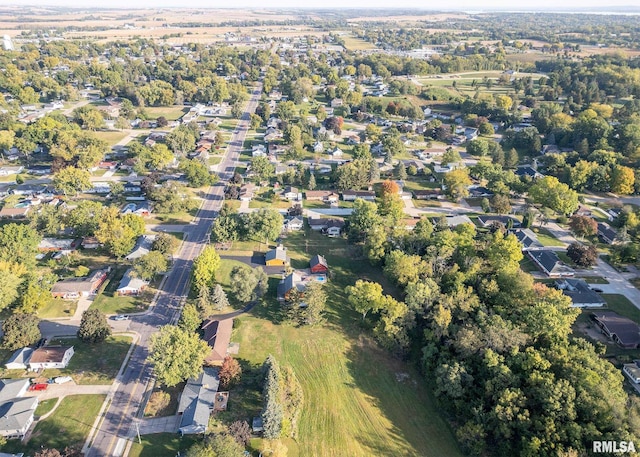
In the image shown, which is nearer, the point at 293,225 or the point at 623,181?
the point at 293,225

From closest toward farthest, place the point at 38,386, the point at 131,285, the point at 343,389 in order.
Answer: the point at 38,386, the point at 343,389, the point at 131,285

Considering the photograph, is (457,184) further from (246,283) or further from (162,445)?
(162,445)

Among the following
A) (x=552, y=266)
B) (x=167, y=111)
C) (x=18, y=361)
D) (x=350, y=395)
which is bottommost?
(x=350, y=395)

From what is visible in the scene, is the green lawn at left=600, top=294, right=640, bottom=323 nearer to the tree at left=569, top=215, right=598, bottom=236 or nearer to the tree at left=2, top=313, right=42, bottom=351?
the tree at left=569, top=215, right=598, bottom=236

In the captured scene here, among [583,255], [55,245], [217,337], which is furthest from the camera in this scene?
[55,245]

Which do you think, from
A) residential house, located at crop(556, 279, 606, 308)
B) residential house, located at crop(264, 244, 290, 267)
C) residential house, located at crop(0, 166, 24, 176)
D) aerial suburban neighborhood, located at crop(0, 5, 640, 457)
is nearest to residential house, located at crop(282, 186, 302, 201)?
aerial suburban neighborhood, located at crop(0, 5, 640, 457)

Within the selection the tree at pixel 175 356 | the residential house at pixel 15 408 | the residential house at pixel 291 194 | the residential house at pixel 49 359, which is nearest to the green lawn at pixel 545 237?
the residential house at pixel 291 194

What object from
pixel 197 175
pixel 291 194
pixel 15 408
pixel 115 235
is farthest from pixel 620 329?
pixel 197 175

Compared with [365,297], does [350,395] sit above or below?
below
